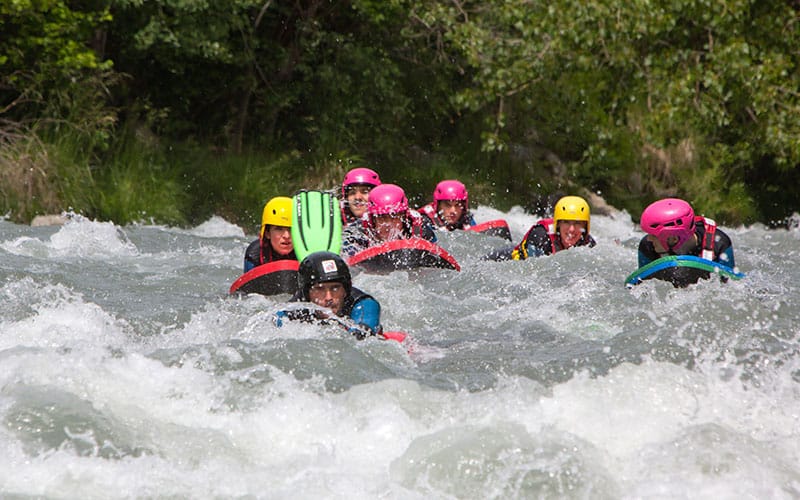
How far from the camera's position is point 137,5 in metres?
13.3

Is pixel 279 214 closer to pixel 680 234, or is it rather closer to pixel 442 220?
pixel 680 234

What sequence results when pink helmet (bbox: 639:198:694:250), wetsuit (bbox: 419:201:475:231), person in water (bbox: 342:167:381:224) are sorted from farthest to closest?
wetsuit (bbox: 419:201:475:231) → person in water (bbox: 342:167:381:224) → pink helmet (bbox: 639:198:694:250)

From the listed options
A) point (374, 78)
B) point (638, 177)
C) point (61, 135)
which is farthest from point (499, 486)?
point (638, 177)

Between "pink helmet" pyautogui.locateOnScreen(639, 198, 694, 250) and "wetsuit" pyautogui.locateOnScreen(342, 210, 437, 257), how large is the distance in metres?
2.49

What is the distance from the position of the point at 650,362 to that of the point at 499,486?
149 cm

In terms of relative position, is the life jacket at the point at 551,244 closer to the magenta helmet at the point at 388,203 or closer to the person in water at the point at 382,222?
the person in water at the point at 382,222

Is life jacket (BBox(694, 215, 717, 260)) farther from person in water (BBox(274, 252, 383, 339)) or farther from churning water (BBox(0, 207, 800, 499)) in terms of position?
person in water (BBox(274, 252, 383, 339))

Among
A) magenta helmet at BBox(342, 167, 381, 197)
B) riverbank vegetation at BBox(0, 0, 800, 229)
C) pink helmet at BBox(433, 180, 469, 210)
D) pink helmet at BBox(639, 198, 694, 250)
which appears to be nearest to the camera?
pink helmet at BBox(639, 198, 694, 250)

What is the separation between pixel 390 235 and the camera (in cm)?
956

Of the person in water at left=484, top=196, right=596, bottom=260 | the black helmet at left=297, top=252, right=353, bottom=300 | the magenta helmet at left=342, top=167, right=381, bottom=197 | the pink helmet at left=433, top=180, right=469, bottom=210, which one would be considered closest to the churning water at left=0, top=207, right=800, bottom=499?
the black helmet at left=297, top=252, right=353, bottom=300

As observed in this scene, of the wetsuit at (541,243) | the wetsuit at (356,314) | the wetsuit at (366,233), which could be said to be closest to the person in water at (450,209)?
the wetsuit at (541,243)

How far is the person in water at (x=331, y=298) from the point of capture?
624cm

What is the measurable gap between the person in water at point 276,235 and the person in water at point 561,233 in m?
2.77

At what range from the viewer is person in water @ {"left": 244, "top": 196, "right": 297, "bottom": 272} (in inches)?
312
